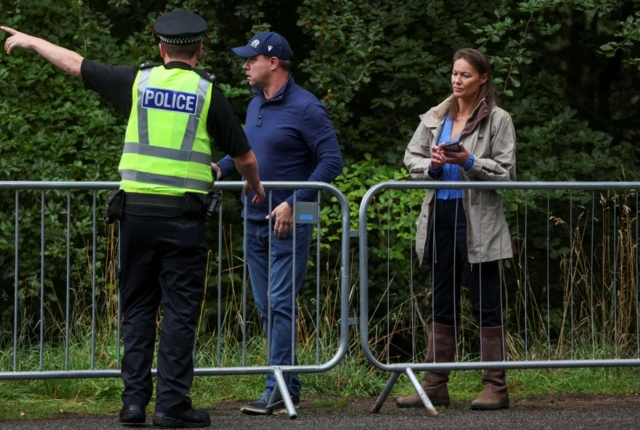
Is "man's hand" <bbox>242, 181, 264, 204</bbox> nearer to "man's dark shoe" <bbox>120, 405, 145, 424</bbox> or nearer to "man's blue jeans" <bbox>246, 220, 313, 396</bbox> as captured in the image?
"man's blue jeans" <bbox>246, 220, 313, 396</bbox>

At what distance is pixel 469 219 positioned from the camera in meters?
6.96

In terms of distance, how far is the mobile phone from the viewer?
22.1 ft

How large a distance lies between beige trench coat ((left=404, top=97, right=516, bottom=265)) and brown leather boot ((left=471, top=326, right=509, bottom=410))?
439mm

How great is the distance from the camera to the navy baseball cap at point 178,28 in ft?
19.6

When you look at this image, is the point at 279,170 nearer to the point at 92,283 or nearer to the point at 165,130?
the point at 165,130

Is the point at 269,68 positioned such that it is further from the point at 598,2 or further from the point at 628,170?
the point at 628,170

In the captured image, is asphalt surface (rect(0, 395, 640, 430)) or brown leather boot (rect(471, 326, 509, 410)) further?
brown leather boot (rect(471, 326, 509, 410))

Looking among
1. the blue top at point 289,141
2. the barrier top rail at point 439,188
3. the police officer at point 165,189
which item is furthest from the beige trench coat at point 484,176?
the police officer at point 165,189

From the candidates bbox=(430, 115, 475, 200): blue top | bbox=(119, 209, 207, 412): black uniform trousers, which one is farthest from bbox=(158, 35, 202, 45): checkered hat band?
bbox=(430, 115, 475, 200): blue top

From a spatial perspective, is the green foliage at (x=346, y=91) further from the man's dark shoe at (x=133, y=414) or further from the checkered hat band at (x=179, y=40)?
the checkered hat band at (x=179, y=40)

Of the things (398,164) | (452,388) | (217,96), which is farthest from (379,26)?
(217,96)

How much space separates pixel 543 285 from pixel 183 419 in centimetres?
569

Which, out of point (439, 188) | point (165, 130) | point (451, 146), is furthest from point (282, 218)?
point (165, 130)

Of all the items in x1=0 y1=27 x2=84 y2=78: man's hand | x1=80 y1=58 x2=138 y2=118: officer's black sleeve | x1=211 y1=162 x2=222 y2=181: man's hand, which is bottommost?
x1=211 y1=162 x2=222 y2=181: man's hand
